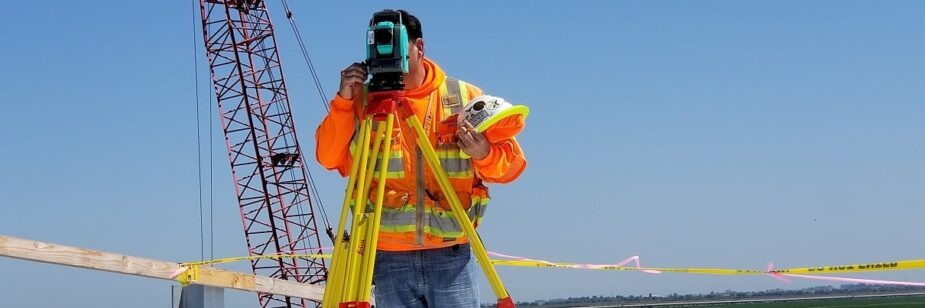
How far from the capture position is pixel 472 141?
9.86ft

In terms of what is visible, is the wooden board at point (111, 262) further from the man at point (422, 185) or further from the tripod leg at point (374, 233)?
the tripod leg at point (374, 233)

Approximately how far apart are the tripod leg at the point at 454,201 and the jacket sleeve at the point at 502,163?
15 cm

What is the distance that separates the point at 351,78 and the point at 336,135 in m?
0.24

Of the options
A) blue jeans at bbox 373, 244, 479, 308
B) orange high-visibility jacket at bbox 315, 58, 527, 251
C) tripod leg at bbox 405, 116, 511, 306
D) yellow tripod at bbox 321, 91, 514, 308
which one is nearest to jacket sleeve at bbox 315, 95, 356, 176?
Answer: orange high-visibility jacket at bbox 315, 58, 527, 251

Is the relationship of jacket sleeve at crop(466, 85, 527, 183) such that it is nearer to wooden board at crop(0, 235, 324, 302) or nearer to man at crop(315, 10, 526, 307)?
man at crop(315, 10, 526, 307)

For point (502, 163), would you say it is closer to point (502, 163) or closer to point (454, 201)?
point (502, 163)

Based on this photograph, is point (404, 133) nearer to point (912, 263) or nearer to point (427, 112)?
point (427, 112)

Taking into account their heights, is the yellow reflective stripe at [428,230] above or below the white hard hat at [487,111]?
below

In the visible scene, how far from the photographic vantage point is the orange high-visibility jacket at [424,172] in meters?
3.15

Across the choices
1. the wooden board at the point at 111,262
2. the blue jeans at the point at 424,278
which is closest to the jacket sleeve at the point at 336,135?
the blue jeans at the point at 424,278

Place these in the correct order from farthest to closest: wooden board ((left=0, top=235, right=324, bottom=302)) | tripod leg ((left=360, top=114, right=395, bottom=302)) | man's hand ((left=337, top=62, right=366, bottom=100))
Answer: wooden board ((left=0, top=235, right=324, bottom=302))
man's hand ((left=337, top=62, right=366, bottom=100))
tripod leg ((left=360, top=114, right=395, bottom=302))

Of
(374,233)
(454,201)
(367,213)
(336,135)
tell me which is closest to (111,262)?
(336,135)

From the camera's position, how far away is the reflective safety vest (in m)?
3.15

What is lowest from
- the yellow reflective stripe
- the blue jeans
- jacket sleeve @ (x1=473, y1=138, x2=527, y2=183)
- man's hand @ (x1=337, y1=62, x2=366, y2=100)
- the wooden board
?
the blue jeans
